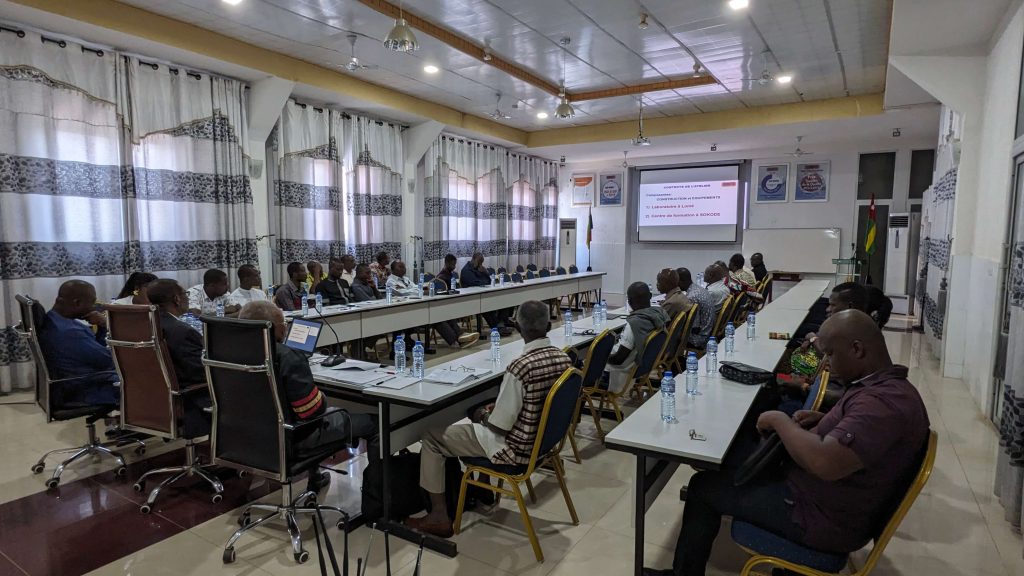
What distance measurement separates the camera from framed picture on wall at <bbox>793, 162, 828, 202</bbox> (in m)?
10.5

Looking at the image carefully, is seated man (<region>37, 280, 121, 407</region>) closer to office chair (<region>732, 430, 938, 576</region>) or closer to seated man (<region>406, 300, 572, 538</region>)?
seated man (<region>406, 300, 572, 538</region>)

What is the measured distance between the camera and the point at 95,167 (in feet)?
17.1

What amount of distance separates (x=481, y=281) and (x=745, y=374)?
223 inches

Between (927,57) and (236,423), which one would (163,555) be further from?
(927,57)

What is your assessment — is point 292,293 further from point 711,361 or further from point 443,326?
point 711,361

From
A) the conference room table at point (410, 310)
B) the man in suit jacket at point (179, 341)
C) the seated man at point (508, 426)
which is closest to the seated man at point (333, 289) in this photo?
the conference room table at point (410, 310)

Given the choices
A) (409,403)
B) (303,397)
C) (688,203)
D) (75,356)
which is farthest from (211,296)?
(688,203)

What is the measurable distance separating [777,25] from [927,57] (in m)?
1.52

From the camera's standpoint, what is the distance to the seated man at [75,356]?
3135 millimetres

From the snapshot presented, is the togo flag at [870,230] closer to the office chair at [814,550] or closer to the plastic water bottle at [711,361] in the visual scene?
the plastic water bottle at [711,361]

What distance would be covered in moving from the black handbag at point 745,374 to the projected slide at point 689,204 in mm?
9322

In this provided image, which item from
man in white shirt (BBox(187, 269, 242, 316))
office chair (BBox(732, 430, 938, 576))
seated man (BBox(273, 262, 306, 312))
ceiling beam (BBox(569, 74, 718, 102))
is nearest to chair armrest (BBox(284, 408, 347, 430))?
office chair (BBox(732, 430, 938, 576))

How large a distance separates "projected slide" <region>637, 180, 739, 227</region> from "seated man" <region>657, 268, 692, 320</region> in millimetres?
7316

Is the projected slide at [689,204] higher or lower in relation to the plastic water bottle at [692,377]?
higher
